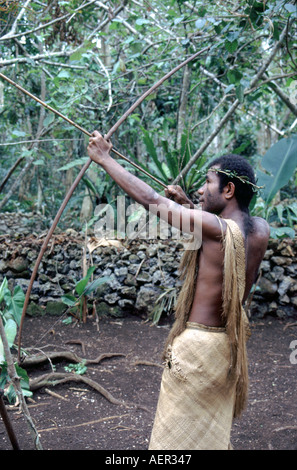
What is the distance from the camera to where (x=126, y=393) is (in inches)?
144

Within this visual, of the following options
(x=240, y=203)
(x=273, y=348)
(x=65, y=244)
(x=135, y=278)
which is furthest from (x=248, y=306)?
(x=240, y=203)

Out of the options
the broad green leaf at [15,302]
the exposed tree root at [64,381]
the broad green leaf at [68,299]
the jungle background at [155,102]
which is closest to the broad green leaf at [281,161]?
the jungle background at [155,102]

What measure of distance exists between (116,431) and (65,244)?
9.82ft

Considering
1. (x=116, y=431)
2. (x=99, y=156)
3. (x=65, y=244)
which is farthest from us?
(x=65, y=244)

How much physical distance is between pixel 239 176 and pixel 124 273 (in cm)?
356

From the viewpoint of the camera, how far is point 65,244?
564cm

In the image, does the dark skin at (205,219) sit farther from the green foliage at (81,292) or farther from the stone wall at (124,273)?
the stone wall at (124,273)

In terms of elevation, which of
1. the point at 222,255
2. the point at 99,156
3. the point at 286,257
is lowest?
the point at 286,257

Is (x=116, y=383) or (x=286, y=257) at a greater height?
(x=286, y=257)

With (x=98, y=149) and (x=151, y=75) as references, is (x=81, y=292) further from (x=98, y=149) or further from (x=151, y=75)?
(x=151, y=75)

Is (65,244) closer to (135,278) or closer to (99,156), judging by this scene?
(135,278)

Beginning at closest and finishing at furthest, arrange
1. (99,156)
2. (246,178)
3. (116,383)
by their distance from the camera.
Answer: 1. (99,156)
2. (246,178)
3. (116,383)

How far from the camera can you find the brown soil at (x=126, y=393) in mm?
2975

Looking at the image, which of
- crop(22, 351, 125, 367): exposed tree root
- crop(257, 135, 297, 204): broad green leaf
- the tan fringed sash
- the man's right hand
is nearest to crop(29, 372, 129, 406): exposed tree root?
crop(22, 351, 125, 367): exposed tree root
